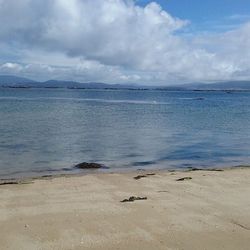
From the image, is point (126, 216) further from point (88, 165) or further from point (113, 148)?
point (113, 148)

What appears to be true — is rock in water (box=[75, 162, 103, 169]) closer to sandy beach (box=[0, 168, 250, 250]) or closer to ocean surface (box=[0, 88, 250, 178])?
ocean surface (box=[0, 88, 250, 178])

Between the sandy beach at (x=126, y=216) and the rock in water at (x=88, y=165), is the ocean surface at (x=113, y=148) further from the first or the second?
the sandy beach at (x=126, y=216)

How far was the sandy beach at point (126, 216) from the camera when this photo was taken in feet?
32.0

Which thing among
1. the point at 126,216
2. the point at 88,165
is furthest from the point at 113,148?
the point at 126,216

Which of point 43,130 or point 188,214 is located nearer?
point 188,214

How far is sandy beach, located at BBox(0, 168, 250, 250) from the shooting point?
9.76 metres

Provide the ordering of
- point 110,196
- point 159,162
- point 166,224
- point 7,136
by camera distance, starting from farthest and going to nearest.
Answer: point 7,136, point 159,162, point 110,196, point 166,224

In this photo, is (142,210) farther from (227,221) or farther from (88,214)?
(227,221)

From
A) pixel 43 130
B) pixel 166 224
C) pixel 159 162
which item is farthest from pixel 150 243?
pixel 43 130

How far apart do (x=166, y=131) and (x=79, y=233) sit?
32.5 metres

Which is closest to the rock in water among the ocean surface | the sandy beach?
the ocean surface

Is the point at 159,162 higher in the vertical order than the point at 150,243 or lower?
lower

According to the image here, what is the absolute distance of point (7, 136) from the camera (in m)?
34.5

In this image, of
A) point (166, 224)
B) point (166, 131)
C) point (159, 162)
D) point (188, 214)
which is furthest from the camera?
point (166, 131)
